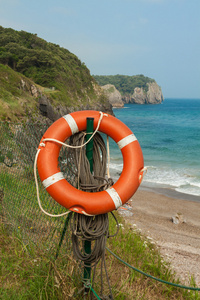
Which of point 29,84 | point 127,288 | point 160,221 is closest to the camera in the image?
point 127,288

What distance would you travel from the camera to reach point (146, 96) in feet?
424

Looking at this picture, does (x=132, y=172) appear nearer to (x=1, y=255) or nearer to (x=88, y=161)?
(x=88, y=161)

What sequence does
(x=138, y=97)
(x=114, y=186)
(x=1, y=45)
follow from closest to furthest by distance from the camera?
(x=114, y=186) < (x=1, y=45) < (x=138, y=97)

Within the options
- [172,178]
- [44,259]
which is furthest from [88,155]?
[172,178]

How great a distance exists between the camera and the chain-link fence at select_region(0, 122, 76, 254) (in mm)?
2797

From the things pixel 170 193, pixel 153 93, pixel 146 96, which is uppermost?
pixel 153 93

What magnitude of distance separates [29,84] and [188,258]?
21.7 meters

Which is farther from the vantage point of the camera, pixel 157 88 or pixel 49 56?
pixel 157 88

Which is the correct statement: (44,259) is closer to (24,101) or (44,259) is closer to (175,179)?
(175,179)

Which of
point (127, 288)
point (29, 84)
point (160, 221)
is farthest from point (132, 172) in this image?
point (29, 84)

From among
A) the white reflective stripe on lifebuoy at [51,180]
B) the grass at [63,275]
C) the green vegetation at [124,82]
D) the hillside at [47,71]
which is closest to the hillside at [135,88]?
the green vegetation at [124,82]

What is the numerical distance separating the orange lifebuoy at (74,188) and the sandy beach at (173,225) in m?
1.66

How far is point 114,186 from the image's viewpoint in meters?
2.04

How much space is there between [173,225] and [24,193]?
508 cm
